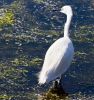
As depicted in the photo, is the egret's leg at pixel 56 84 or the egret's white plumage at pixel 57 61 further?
the egret's leg at pixel 56 84

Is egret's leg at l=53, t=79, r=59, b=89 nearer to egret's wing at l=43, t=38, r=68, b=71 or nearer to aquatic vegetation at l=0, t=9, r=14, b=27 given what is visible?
egret's wing at l=43, t=38, r=68, b=71

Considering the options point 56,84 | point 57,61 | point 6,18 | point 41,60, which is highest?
point 6,18

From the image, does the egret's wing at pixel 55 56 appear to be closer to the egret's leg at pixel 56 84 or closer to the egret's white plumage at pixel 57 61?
the egret's white plumage at pixel 57 61

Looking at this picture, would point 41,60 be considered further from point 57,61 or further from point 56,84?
point 57,61

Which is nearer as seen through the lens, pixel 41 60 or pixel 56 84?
pixel 56 84

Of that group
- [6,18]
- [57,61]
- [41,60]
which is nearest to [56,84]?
[57,61]

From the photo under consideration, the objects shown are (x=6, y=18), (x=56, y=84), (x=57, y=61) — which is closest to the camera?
(x=57, y=61)

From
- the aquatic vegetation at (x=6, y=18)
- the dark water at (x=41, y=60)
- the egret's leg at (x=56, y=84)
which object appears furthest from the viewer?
the aquatic vegetation at (x=6, y=18)

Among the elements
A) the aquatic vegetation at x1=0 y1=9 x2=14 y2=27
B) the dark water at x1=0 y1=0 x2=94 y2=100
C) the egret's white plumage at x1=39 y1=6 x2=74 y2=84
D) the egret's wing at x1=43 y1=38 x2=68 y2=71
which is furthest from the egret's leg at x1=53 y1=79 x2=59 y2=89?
the aquatic vegetation at x1=0 y1=9 x2=14 y2=27

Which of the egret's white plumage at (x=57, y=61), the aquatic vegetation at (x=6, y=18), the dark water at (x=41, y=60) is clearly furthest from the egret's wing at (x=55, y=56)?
the aquatic vegetation at (x=6, y=18)

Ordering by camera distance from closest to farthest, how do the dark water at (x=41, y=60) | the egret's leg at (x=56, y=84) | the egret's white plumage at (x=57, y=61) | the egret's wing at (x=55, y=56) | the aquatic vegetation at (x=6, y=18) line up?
the egret's white plumage at (x=57, y=61) → the egret's wing at (x=55, y=56) → the dark water at (x=41, y=60) → the egret's leg at (x=56, y=84) → the aquatic vegetation at (x=6, y=18)

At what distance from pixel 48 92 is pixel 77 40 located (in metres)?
2.42

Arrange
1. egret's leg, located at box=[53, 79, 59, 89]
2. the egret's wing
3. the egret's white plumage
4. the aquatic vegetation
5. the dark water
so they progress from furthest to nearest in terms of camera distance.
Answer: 1. the aquatic vegetation
2. egret's leg, located at box=[53, 79, 59, 89]
3. the dark water
4. the egret's wing
5. the egret's white plumage

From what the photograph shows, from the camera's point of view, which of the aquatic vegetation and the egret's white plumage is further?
the aquatic vegetation
